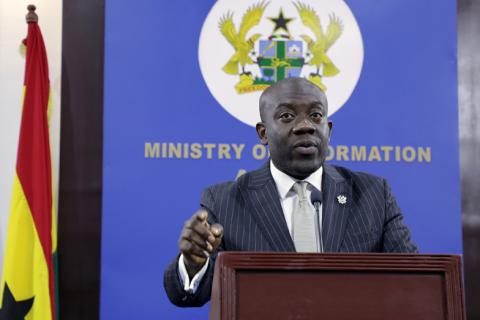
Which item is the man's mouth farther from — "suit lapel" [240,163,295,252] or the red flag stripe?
the red flag stripe

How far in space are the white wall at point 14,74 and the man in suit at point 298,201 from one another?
173cm

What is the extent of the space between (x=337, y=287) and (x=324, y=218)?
2.23 feet

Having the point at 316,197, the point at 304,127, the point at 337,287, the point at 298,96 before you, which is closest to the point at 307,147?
the point at 304,127

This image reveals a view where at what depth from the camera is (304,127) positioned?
6.24 ft

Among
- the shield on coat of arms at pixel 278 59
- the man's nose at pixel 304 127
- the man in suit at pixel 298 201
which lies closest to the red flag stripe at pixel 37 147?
the shield on coat of arms at pixel 278 59

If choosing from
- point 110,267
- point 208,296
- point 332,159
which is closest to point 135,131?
point 110,267

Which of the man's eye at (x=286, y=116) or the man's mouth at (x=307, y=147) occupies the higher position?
the man's eye at (x=286, y=116)

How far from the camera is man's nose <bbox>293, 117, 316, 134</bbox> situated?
1898 millimetres

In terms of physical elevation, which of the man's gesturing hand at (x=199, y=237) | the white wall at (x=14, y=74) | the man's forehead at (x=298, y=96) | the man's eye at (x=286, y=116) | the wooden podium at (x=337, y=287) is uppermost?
the white wall at (x=14, y=74)

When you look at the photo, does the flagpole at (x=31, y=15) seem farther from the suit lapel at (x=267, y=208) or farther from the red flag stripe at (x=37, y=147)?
the suit lapel at (x=267, y=208)

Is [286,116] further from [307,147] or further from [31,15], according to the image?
[31,15]

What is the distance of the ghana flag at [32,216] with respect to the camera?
3.13 meters

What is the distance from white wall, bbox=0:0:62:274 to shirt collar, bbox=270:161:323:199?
180 centimetres

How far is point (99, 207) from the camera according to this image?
3377 mm
